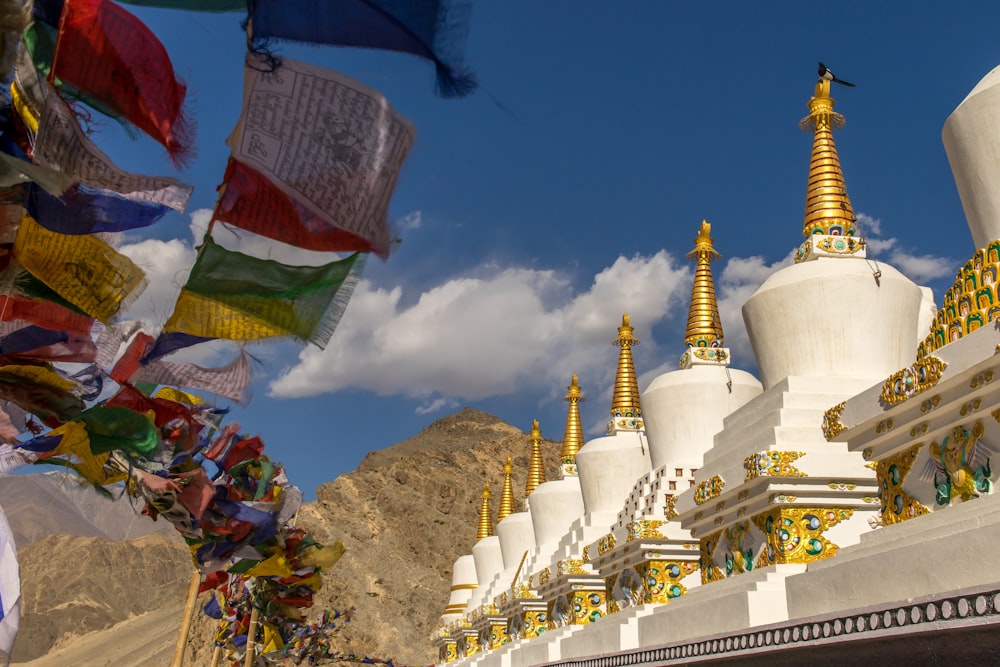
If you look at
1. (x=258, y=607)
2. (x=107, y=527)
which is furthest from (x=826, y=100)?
(x=107, y=527)

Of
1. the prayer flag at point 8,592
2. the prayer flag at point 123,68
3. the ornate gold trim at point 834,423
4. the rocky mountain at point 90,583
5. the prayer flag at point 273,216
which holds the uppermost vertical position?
the rocky mountain at point 90,583

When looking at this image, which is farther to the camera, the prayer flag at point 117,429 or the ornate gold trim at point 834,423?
the ornate gold trim at point 834,423

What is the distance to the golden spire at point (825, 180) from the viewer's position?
1152cm

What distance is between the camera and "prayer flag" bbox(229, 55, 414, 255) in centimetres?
376

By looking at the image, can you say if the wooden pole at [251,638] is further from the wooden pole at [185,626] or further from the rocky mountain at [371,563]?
the rocky mountain at [371,563]

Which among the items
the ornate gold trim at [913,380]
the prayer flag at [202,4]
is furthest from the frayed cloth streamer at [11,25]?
the ornate gold trim at [913,380]

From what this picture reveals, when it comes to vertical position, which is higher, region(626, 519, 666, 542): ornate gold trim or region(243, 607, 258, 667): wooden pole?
region(626, 519, 666, 542): ornate gold trim

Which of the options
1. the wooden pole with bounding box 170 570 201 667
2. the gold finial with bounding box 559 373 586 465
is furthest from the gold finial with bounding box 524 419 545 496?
the wooden pole with bounding box 170 570 201 667

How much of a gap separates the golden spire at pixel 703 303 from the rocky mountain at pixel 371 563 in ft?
123

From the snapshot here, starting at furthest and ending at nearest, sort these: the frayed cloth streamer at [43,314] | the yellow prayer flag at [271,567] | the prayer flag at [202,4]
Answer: the yellow prayer flag at [271,567]
the frayed cloth streamer at [43,314]
the prayer flag at [202,4]

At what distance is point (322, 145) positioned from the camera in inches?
152

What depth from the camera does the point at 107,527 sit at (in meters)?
115

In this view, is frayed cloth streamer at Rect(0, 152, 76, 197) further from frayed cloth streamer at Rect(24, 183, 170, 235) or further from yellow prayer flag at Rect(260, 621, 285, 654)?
yellow prayer flag at Rect(260, 621, 285, 654)

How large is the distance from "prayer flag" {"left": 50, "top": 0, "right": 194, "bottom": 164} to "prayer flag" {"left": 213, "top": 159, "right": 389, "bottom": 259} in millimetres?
366
